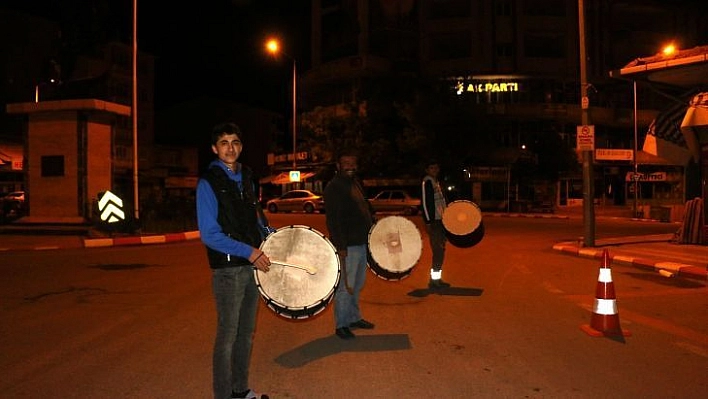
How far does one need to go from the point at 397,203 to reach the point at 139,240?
781 inches

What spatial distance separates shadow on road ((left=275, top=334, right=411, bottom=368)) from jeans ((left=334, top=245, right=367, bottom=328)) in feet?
0.74

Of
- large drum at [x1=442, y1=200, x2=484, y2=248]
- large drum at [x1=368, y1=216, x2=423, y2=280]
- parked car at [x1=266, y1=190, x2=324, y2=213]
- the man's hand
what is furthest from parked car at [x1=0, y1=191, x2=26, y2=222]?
the man's hand

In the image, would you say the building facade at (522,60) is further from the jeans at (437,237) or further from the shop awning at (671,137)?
the jeans at (437,237)

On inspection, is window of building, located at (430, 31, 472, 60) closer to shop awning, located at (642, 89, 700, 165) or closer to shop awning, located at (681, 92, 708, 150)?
shop awning, located at (642, 89, 700, 165)

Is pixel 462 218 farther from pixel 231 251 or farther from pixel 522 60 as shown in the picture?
pixel 522 60

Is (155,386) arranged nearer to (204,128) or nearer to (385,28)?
Result: (385,28)

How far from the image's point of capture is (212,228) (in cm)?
395

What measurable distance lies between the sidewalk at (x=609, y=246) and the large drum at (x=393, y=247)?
4.83m

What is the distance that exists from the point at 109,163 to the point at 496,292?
16474 mm

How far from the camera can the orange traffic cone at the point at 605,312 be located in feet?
22.1

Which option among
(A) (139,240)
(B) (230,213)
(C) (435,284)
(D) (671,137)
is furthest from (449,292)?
(A) (139,240)

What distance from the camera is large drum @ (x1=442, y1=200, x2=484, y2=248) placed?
987 centimetres

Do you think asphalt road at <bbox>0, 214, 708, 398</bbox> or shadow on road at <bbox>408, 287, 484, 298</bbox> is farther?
shadow on road at <bbox>408, 287, 484, 298</bbox>

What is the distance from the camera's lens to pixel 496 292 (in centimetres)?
956
